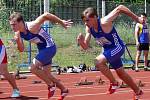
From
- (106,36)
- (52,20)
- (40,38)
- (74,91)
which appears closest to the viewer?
(106,36)

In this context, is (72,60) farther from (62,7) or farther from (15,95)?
(15,95)

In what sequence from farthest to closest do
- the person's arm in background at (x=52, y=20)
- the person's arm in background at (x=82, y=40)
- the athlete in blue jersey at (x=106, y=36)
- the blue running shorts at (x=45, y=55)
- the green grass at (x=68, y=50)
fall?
the green grass at (x=68, y=50), the blue running shorts at (x=45, y=55), the person's arm in background at (x=52, y=20), the person's arm in background at (x=82, y=40), the athlete in blue jersey at (x=106, y=36)

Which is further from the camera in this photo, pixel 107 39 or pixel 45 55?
pixel 45 55

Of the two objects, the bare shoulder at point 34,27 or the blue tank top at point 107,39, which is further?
the bare shoulder at point 34,27

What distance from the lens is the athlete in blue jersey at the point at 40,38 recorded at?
10.0m

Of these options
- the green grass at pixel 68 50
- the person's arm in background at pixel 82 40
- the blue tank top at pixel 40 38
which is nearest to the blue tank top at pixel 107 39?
the person's arm in background at pixel 82 40

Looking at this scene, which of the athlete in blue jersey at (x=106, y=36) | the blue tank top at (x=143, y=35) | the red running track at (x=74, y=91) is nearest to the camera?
the athlete in blue jersey at (x=106, y=36)

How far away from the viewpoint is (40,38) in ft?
33.6

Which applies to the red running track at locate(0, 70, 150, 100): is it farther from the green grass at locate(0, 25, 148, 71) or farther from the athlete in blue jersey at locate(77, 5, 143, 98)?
the green grass at locate(0, 25, 148, 71)

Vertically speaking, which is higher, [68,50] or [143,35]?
[143,35]

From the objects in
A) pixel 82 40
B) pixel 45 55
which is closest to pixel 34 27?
pixel 45 55

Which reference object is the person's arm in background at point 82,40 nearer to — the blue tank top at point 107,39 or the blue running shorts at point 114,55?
the blue tank top at point 107,39

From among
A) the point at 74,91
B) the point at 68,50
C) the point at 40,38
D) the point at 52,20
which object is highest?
the point at 52,20

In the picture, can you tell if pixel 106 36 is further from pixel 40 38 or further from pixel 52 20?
pixel 40 38
